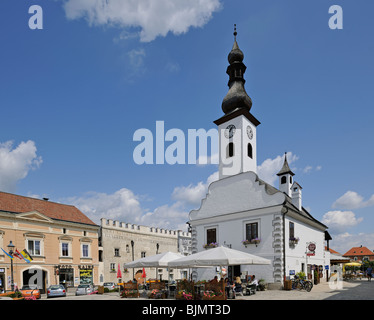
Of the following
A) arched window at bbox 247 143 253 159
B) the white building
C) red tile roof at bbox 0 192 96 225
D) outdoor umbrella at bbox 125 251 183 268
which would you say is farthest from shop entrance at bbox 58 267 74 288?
arched window at bbox 247 143 253 159

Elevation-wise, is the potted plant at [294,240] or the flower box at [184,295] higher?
the potted plant at [294,240]

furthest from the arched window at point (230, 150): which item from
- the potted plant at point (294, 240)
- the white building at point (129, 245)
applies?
the white building at point (129, 245)

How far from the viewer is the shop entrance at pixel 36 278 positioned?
30.4 meters

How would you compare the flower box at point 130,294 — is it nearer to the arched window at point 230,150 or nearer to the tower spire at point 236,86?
the arched window at point 230,150

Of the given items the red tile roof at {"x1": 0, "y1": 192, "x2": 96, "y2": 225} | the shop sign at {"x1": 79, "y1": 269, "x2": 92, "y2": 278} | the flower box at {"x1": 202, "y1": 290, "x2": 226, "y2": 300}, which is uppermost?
the red tile roof at {"x1": 0, "y1": 192, "x2": 96, "y2": 225}

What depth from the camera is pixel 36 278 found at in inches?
1228

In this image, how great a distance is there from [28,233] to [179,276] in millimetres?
26036

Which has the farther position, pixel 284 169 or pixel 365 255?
pixel 365 255

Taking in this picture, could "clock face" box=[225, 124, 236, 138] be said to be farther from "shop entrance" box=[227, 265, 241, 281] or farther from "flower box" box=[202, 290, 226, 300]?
"flower box" box=[202, 290, 226, 300]

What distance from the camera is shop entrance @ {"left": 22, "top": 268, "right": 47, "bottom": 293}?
3042cm

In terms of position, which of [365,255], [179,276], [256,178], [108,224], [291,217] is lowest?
[365,255]
